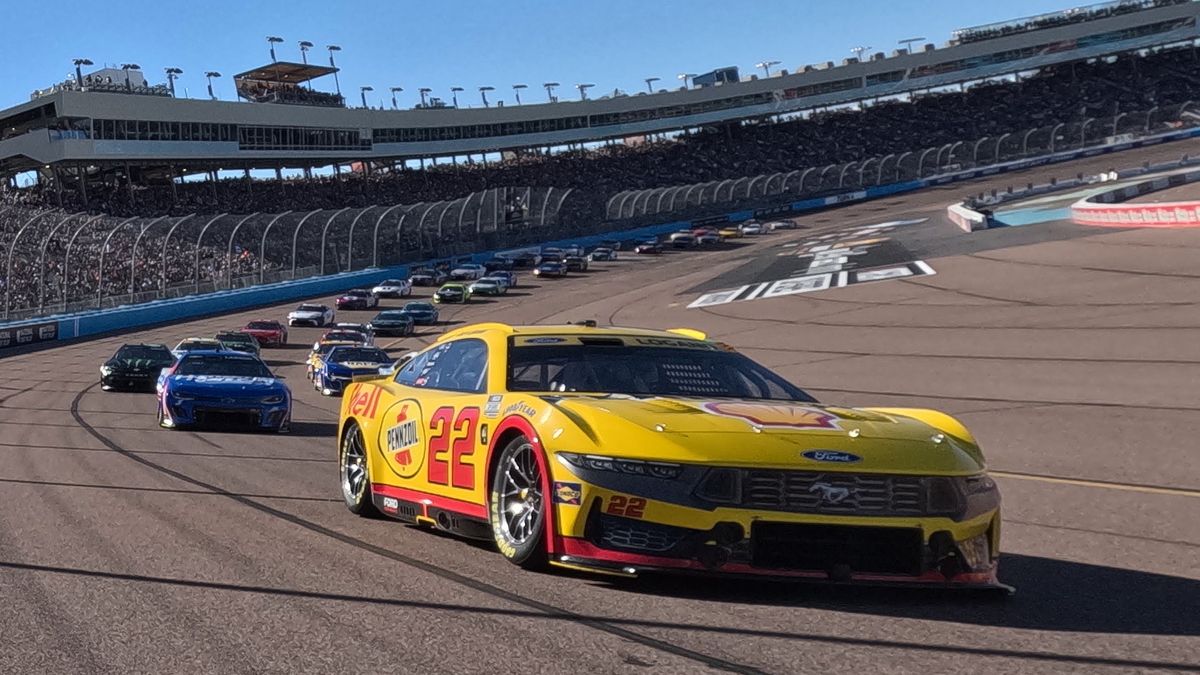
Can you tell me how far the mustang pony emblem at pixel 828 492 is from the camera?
5398 millimetres

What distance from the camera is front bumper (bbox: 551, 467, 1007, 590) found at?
211 inches

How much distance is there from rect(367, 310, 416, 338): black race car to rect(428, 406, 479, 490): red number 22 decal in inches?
1467

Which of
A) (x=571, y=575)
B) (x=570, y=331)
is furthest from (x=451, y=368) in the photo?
(x=571, y=575)

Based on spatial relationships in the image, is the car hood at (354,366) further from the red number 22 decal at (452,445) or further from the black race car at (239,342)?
the red number 22 decal at (452,445)

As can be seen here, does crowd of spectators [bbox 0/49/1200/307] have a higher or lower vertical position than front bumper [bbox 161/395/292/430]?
higher

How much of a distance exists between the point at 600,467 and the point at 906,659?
160 cm

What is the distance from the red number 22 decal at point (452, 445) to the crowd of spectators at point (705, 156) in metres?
69.5

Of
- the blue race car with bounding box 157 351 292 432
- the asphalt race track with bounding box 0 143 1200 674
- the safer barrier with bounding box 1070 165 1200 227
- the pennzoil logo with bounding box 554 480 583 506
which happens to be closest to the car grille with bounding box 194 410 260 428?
the blue race car with bounding box 157 351 292 432

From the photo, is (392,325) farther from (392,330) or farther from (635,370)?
(635,370)

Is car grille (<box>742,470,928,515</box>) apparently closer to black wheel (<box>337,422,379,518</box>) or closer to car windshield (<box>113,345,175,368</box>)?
black wheel (<box>337,422,379,518</box>)

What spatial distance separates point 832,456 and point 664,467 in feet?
2.28

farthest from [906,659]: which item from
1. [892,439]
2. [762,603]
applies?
[892,439]

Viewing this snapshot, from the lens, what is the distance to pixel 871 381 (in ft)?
58.2

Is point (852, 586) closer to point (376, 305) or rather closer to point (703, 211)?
point (376, 305)
